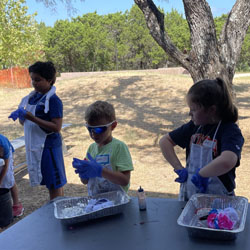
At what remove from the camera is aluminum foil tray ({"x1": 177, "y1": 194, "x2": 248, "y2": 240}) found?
4.21 ft

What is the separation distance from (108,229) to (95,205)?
0.60ft

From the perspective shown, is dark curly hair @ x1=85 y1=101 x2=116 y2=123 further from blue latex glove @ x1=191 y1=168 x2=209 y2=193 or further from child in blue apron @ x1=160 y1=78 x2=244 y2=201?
blue latex glove @ x1=191 y1=168 x2=209 y2=193

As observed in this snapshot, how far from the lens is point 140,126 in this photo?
8.36 m

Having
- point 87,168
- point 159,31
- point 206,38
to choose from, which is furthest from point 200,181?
point 159,31

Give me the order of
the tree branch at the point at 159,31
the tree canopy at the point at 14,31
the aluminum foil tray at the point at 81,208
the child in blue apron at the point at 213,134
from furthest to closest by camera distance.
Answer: the tree canopy at the point at 14,31 → the tree branch at the point at 159,31 → the child in blue apron at the point at 213,134 → the aluminum foil tray at the point at 81,208

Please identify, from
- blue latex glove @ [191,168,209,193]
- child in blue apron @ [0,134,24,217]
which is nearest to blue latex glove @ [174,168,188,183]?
blue latex glove @ [191,168,209,193]

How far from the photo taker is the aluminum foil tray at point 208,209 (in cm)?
128

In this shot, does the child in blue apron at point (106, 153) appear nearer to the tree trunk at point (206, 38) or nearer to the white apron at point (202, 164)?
the white apron at point (202, 164)

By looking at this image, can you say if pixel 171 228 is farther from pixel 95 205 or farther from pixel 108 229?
pixel 95 205

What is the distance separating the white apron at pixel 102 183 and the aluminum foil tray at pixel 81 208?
72 millimetres

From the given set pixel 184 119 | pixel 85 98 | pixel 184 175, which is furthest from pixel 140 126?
pixel 184 175

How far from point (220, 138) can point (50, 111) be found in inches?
58.2

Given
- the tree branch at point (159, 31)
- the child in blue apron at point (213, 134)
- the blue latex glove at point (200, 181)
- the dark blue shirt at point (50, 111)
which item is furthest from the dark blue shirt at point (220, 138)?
the tree branch at point (159, 31)

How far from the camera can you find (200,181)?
1586 mm
